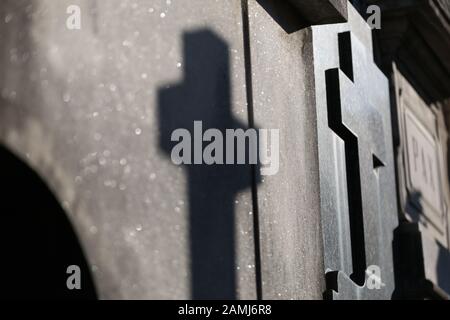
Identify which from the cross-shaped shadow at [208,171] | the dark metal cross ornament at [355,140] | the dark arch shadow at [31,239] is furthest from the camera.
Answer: the dark metal cross ornament at [355,140]

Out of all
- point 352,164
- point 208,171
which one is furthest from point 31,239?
point 352,164

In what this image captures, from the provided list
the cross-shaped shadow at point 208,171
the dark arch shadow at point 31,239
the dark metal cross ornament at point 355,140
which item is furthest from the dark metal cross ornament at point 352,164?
the dark arch shadow at point 31,239

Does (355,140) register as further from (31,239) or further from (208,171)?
(31,239)

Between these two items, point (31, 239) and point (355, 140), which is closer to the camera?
point (31, 239)

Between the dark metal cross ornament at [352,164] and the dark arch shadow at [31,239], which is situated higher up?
the dark metal cross ornament at [352,164]

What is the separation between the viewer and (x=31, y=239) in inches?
170

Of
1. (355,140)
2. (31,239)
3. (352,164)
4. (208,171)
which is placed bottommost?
(31,239)

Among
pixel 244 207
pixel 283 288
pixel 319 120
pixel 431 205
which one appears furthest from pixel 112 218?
pixel 431 205

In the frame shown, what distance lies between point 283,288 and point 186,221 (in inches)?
25.1

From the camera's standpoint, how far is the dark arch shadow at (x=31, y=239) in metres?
4.27

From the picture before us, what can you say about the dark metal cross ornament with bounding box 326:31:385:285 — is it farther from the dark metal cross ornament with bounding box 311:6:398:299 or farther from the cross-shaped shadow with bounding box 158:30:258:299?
the cross-shaped shadow with bounding box 158:30:258:299

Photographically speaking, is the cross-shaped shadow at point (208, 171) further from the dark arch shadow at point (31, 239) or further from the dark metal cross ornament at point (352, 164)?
the dark metal cross ornament at point (352, 164)

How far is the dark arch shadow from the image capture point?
14.0 feet

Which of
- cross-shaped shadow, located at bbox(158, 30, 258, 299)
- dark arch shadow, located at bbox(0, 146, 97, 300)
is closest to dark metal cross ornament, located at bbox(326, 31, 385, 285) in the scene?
cross-shaped shadow, located at bbox(158, 30, 258, 299)
